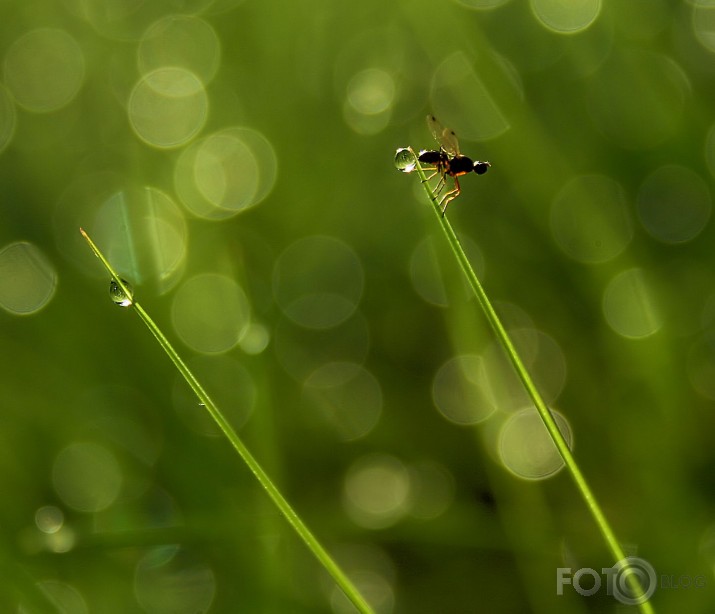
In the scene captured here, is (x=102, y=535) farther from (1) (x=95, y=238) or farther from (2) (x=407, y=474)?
(1) (x=95, y=238)

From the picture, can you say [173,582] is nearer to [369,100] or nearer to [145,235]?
[145,235]

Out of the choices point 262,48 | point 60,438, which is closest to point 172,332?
point 60,438

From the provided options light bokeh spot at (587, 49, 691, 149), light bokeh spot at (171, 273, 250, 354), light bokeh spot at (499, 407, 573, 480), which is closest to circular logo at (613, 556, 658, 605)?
light bokeh spot at (499, 407, 573, 480)

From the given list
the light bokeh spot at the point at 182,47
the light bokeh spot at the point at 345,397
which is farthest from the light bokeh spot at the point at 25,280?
the light bokeh spot at the point at 182,47

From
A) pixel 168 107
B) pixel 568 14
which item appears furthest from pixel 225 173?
pixel 568 14

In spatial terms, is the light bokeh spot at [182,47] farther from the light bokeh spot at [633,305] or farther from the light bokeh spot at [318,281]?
the light bokeh spot at [633,305]

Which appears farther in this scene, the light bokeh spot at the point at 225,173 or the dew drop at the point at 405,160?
the light bokeh spot at the point at 225,173
